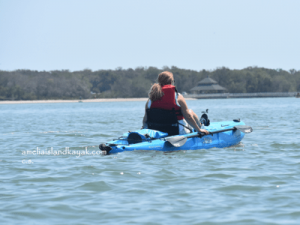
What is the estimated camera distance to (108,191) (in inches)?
A: 241

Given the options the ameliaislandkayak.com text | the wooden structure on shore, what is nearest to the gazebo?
the wooden structure on shore

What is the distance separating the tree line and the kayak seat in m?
112

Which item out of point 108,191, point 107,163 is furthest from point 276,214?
point 107,163

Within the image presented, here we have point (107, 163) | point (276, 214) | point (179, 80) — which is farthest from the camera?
point (179, 80)

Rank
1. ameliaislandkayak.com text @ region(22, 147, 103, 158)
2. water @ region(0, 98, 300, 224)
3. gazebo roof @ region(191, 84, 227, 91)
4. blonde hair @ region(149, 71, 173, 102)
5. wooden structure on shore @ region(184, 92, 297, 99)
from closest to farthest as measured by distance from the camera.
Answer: water @ region(0, 98, 300, 224) → blonde hair @ region(149, 71, 173, 102) → ameliaislandkayak.com text @ region(22, 147, 103, 158) → wooden structure on shore @ region(184, 92, 297, 99) → gazebo roof @ region(191, 84, 227, 91)

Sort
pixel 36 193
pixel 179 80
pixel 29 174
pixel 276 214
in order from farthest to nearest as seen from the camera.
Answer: pixel 179 80 < pixel 29 174 < pixel 36 193 < pixel 276 214

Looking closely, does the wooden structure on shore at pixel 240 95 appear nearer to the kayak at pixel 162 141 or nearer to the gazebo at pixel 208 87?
the gazebo at pixel 208 87

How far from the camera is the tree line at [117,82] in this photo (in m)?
123

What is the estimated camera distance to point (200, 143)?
9797 millimetres

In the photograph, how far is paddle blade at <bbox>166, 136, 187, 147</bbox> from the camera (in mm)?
8934

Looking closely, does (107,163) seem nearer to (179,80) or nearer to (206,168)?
(206,168)

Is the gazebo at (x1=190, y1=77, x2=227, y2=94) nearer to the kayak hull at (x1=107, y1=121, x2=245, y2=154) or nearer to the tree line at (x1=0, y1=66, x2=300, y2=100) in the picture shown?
the tree line at (x1=0, y1=66, x2=300, y2=100)

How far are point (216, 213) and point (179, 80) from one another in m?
134

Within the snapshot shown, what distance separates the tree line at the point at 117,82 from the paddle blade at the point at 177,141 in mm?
112526
